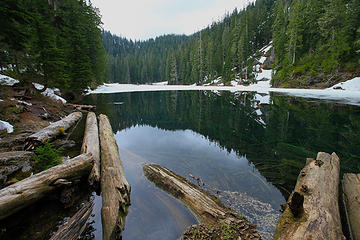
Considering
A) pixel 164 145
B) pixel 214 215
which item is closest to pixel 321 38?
pixel 164 145

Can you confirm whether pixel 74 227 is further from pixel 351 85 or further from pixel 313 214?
pixel 351 85

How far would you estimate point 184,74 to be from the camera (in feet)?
253

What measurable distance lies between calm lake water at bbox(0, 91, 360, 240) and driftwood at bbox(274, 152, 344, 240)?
2.59 feet

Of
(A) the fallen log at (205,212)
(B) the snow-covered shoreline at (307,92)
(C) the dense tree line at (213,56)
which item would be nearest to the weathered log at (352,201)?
(A) the fallen log at (205,212)

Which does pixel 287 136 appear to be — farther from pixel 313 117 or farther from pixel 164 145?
pixel 164 145

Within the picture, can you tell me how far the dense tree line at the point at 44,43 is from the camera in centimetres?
906

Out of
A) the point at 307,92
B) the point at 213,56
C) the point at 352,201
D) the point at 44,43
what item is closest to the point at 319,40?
the point at 307,92

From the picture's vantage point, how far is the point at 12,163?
4625 millimetres

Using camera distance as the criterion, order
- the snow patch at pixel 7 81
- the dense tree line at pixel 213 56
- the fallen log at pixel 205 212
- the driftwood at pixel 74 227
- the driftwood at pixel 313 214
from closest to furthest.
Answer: the driftwood at pixel 313 214 → the driftwood at pixel 74 227 → the fallen log at pixel 205 212 → the snow patch at pixel 7 81 → the dense tree line at pixel 213 56

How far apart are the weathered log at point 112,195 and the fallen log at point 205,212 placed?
1.08 metres

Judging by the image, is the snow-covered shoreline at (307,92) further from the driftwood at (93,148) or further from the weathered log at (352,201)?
the driftwood at (93,148)

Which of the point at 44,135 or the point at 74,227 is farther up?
the point at 44,135

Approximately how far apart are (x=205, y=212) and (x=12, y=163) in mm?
5151

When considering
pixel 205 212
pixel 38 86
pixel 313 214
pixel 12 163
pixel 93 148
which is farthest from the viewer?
pixel 38 86
